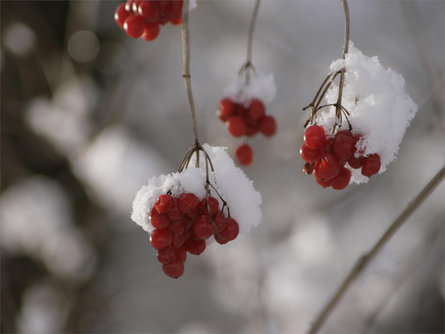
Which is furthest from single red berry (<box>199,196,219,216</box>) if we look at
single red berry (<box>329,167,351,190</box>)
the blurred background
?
the blurred background

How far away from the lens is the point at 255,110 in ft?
3.84

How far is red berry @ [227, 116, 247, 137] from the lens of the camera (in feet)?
3.78

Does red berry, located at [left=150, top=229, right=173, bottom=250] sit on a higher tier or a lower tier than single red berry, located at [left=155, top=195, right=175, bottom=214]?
lower

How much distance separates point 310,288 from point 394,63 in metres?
2.19

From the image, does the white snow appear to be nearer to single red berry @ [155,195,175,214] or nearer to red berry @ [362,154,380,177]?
single red berry @ [155,195,175,214]

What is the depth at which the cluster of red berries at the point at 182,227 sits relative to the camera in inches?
28.8

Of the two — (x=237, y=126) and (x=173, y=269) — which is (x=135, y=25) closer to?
(x=237, y=126)

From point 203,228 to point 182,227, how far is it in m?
0.04

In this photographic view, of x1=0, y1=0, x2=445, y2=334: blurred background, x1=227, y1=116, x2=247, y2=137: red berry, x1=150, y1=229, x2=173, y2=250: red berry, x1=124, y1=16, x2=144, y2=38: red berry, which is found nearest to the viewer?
x1=150, y1=229, x2=173, y2=250: red berry

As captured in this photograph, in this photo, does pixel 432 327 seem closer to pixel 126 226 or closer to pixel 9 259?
pixel 126 226

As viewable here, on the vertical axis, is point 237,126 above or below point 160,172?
below

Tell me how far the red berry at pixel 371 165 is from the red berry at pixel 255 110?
1.59 feet

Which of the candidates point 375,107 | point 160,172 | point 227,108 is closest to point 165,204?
point 375,107

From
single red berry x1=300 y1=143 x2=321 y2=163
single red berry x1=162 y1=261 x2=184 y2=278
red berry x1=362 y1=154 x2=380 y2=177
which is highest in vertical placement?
single red berry x1=300 y1=143 x2=321 y2=163
